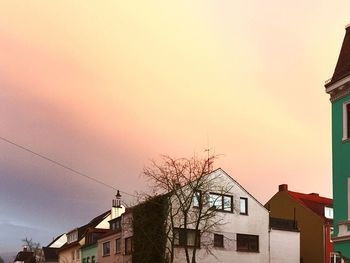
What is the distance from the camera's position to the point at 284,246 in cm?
4772

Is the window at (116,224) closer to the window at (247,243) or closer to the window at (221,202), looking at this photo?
the window at (221,202)

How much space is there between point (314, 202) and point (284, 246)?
11.0 m

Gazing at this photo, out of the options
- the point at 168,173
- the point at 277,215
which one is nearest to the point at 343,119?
the point at 168,173

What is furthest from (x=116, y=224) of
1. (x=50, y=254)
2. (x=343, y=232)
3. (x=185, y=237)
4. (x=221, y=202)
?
(x=50, y=254)

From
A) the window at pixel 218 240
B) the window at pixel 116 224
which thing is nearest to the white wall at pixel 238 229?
the window at pixel 218 240

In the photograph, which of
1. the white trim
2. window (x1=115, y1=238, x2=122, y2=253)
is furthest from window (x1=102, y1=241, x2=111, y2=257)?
the white trim

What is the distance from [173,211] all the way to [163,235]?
6.96 feet

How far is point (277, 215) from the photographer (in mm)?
58688

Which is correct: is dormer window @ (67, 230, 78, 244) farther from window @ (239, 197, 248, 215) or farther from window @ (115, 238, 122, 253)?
window @ (239, 197, 248, 215)

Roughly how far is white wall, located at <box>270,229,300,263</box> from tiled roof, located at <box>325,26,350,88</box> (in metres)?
24.0

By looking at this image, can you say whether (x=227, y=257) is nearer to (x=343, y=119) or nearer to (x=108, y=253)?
(x=108, y=253)

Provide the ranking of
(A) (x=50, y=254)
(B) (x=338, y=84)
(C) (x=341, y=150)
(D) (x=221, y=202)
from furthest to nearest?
(A) (x=50, y=254) → (D) (x=221, y=202) → (B) (x=338, y=84) → (C) (x=341, y=150)

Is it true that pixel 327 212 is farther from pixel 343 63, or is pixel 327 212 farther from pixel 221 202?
pixel 343 63

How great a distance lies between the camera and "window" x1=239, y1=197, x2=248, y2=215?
152 ft
